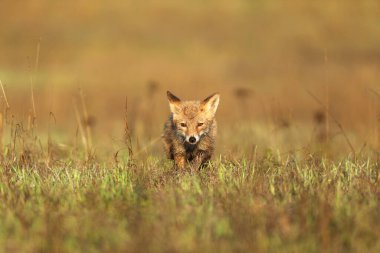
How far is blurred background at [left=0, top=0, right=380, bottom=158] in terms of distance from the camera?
1188 centimetres

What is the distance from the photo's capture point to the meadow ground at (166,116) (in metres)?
4.80

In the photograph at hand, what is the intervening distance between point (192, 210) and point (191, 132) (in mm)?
2563

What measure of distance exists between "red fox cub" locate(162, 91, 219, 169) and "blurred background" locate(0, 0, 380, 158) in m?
0.75

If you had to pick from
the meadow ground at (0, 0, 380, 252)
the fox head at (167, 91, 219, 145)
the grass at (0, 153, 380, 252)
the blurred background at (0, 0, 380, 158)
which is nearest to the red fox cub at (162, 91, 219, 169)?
the fox head at (167, 91, 219, 145)

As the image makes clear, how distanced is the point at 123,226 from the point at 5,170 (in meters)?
2.27

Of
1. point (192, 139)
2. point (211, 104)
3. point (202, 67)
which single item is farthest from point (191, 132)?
point (202, 67)

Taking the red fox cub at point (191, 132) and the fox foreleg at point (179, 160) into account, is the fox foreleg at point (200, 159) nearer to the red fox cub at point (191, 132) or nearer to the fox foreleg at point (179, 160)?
the red fox cub at point (191, 132)

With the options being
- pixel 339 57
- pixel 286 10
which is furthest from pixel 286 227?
pixel 286 10

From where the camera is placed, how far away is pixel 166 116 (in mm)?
16125

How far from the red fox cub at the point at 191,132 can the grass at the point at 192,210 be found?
1018 millimetres

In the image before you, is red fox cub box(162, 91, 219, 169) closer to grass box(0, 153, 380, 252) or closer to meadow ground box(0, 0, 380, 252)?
meadow ground box(0, 0, 380, 252)

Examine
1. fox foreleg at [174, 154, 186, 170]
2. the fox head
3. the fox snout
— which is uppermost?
the fox head

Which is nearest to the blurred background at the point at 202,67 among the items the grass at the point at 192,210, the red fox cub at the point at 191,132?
the red fox cub at the point at 191,132

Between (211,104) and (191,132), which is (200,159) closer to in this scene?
(191,132)
